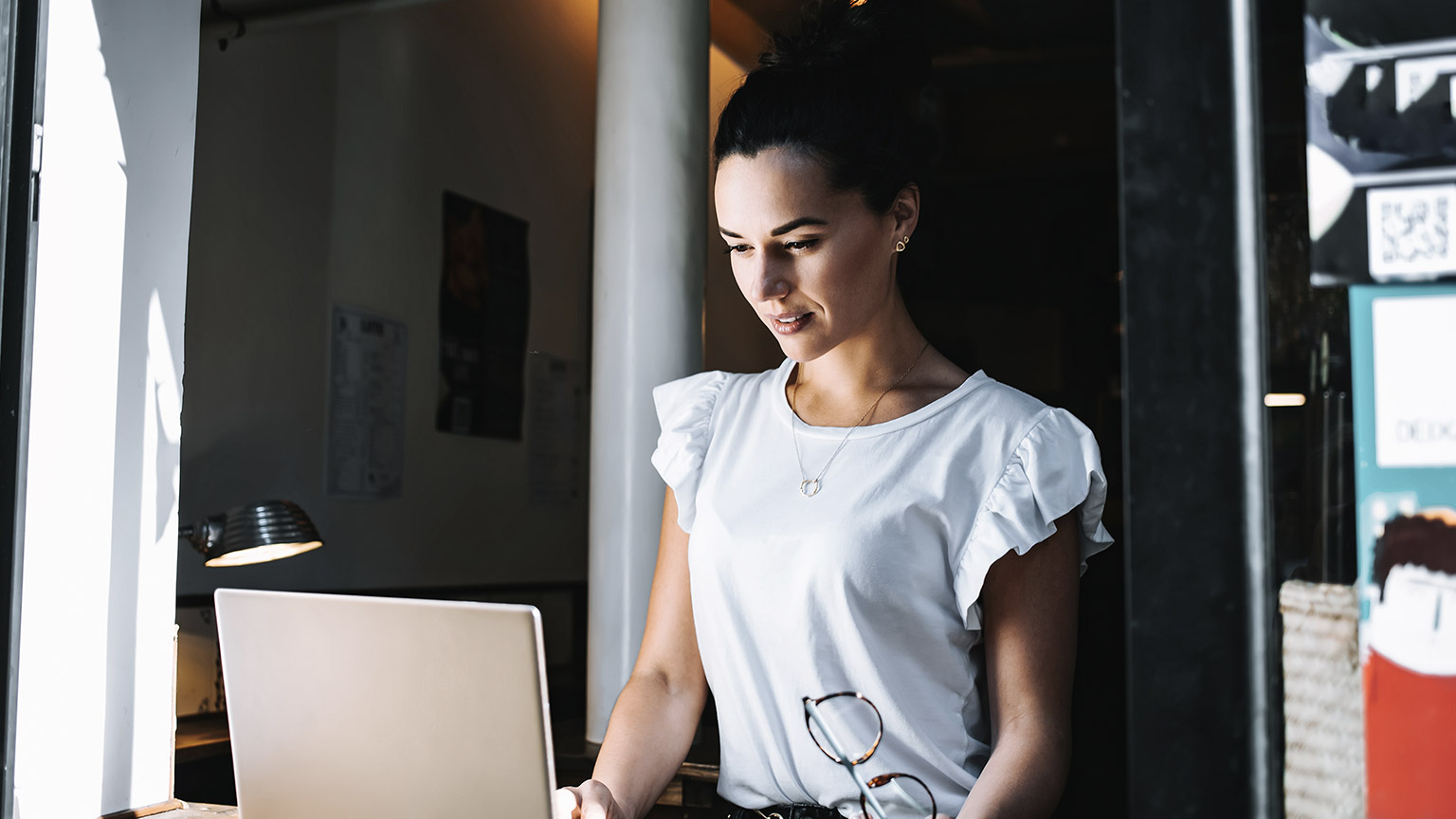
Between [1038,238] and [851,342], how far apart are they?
563 cm

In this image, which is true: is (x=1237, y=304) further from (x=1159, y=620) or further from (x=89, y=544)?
(x=89, y=544)

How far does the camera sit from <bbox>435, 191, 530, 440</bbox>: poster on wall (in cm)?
343

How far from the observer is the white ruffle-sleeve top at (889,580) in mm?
1236

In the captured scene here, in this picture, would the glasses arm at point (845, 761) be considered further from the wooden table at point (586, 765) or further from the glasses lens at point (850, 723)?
the wooden table at point (586, 765)

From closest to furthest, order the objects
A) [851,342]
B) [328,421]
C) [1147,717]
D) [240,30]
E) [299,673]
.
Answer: [1147,717] → [299,673] → [851,342] → [240,30] → [328,421]

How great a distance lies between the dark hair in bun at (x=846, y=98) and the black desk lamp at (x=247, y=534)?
1.07 metres

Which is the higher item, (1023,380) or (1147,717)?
(1023,380)

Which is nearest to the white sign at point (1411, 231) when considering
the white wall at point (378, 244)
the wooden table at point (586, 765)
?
the wooden table at point (586, 765)

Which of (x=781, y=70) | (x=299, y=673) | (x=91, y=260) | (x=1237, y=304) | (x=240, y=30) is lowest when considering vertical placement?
(x=299, y=673)

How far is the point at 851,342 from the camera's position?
1.41 m

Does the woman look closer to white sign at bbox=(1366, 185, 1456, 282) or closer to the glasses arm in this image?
the glasses arm

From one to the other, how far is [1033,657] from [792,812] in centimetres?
32

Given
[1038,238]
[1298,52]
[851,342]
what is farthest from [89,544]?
[1038,238]

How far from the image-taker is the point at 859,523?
1.26m
